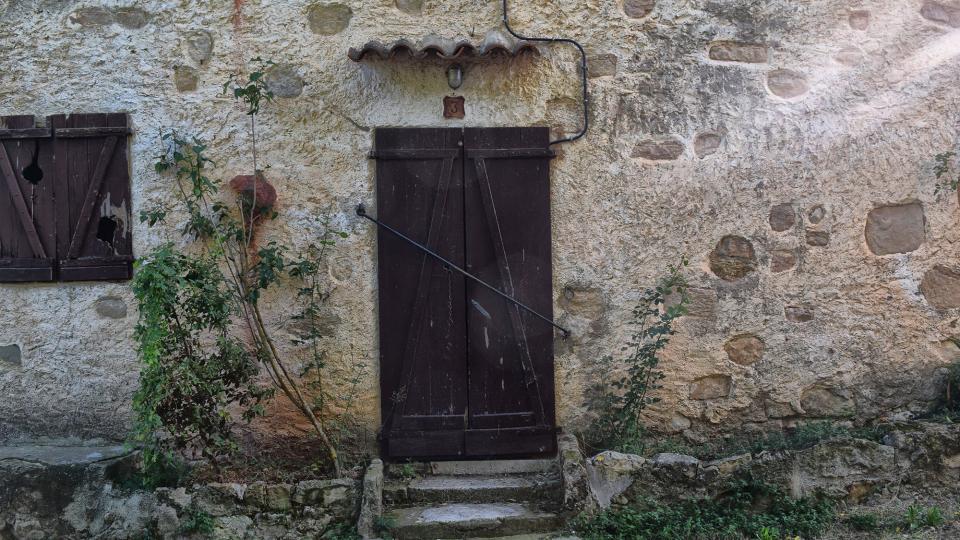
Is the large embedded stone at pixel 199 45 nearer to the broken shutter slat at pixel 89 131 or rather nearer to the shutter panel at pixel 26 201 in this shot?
the broken shutter slat at pixel 89 131

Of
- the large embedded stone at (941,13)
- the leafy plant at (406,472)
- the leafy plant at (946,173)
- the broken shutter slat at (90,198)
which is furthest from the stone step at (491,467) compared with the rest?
the large embedded stone at (941,13)

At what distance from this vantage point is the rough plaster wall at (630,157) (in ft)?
17.3

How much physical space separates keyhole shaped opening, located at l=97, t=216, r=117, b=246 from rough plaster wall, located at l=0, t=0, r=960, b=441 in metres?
0.13

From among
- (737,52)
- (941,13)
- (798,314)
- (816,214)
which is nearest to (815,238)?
(816,214)

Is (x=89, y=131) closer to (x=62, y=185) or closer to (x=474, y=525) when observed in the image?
(x=62, y=185)

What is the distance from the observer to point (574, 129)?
212 inches

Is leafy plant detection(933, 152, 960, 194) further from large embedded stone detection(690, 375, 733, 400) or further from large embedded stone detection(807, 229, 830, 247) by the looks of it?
large embedded stone detection(690, 375, 733, 400)

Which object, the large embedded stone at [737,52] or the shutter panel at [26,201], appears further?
the large embedded stone at [737,52]

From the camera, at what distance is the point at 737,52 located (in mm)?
5414

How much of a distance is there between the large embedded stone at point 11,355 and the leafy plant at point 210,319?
97 centimetres

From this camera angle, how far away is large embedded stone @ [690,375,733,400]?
544cm

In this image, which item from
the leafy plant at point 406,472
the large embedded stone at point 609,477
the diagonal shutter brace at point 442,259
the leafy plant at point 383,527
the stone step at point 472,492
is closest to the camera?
the leafy plant at point 383,527

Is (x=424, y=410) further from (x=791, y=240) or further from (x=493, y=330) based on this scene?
(x=791, y=240)

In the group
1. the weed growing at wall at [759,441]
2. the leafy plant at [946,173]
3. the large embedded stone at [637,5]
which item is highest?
the large embedded stone at [637,5]
